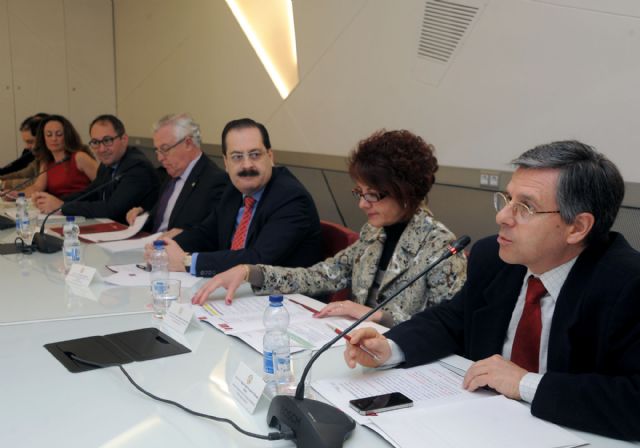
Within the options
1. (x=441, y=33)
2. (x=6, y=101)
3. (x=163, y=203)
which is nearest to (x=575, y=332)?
(x=441, y=33)

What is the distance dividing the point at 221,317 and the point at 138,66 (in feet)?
20.1

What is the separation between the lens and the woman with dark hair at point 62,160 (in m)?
5.20

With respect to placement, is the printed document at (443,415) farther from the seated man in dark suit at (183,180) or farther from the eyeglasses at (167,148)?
the eyeglasses at (167,148)

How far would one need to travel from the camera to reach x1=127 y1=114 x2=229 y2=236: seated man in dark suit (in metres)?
3.41

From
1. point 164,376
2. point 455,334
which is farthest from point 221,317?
point 455,334

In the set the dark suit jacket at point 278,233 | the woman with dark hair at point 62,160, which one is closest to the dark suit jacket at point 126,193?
the woman with dark hair at point 62,160

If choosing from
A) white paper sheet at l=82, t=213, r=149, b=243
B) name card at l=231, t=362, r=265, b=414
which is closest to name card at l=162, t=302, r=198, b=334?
name card at l=231, t=362, r=265, b=414

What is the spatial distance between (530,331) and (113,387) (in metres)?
0.95

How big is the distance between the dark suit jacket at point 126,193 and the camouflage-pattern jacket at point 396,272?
2241mm

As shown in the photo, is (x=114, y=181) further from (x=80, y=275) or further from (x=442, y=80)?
(x=442, y=80)

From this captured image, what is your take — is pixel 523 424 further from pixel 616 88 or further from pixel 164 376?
pixel 616 88

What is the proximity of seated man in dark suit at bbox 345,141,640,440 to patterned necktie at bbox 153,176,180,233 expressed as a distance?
2.50 m

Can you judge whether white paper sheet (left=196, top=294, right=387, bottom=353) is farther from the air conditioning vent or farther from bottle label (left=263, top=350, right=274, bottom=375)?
the air conditioning vent

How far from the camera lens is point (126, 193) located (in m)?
4.09
